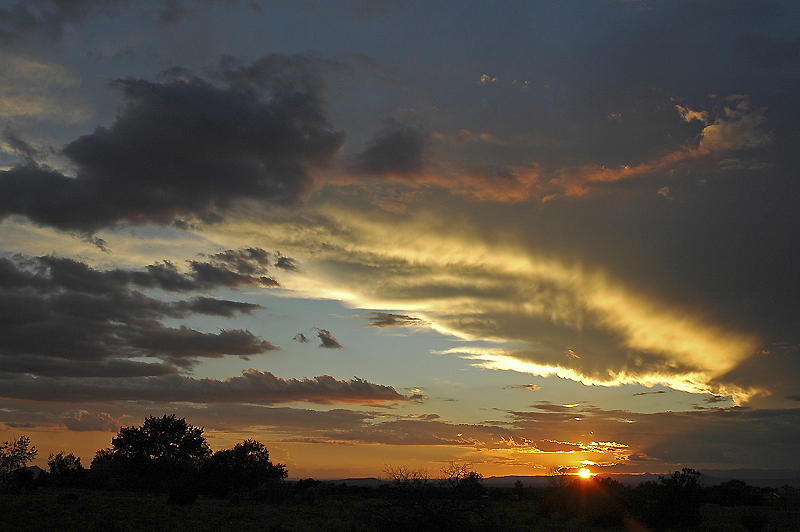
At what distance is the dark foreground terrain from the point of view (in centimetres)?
2839

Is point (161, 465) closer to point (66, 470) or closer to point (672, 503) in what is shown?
point (66, 470)

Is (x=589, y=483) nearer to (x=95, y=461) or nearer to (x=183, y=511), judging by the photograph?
(x=183, y=511)

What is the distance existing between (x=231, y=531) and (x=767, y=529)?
114 ft

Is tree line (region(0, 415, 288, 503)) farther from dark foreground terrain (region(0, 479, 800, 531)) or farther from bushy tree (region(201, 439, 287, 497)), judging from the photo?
dark foreground terrain (region(0, 479, 800, 531))

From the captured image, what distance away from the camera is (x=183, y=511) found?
45.8 m

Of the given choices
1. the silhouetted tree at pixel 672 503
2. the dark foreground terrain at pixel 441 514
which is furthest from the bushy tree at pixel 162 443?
the silhouetted tree at pixel 672 503

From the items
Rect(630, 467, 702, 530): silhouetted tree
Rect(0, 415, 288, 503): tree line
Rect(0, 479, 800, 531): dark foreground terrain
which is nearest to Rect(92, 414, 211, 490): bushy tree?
Rect(0, 415, 288, 503): tree line

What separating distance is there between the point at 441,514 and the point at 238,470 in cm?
6677

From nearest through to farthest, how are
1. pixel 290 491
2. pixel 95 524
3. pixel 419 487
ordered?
1. pixel 419 487
2. pixel 95 524
3. pixel 290 491

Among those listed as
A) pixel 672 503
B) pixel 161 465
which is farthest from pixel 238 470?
pixel 672 503

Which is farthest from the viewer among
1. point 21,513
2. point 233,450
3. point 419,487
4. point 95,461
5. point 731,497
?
point 95,461

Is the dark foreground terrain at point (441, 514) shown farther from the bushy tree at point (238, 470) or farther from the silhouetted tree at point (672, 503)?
the bushy tree at point (238, 470)

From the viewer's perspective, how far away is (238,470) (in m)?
86.6

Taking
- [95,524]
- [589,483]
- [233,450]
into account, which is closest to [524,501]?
[589,483]
